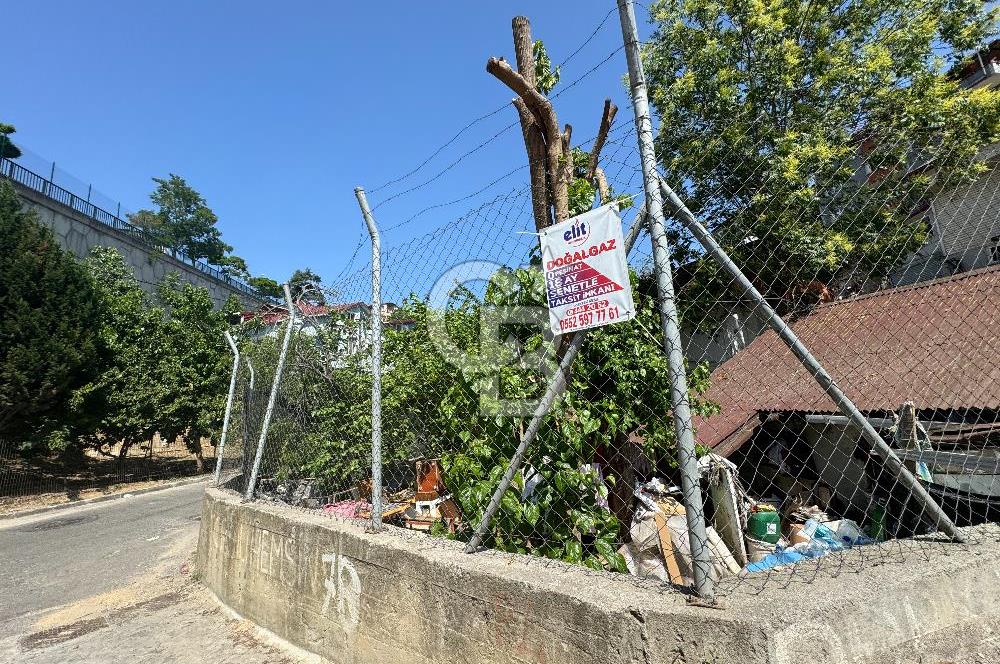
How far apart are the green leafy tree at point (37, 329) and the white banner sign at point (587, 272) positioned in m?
13.8

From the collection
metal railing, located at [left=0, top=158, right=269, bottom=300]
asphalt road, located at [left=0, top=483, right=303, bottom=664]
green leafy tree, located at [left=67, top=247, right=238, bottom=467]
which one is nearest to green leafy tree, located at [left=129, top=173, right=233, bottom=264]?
metal railing, located at [left=0, top=158, right=269, bottom=300]

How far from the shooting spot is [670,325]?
188cm

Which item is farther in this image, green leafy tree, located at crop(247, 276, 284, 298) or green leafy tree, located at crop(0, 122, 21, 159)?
green leafy tree, located at crop(247, 276, 284, 298)

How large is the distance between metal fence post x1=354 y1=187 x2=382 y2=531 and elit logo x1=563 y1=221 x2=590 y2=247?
1.34m

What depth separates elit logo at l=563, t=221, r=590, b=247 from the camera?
2.20 m

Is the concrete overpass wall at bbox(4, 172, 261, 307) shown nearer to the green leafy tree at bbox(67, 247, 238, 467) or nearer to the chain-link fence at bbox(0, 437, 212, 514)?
the green leafy tree at bbox(67, 247, 238, 467)

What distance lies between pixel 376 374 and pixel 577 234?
147cm

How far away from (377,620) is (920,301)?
5.82 metres

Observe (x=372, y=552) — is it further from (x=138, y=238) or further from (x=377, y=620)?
(x=138, y=238)

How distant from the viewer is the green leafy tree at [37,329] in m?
11.5

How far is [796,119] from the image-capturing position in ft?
28.7

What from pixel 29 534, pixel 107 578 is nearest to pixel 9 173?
pixel 29 534

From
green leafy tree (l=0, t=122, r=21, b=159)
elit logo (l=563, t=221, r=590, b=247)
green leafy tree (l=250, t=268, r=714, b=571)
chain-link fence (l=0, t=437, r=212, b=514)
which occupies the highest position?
green leafy tree (l=0, t=122, r=21, b=159)

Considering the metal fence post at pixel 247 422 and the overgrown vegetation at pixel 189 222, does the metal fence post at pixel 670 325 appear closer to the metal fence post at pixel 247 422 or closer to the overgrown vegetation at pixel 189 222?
the metal fence post at pixel 247 422
